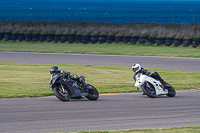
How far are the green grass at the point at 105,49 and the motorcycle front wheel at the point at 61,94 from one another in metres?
19.5

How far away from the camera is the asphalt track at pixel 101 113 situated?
8.79 m

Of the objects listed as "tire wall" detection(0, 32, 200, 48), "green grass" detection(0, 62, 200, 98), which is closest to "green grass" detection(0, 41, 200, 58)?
"tire wall" detection(0, 32, 200, 48)

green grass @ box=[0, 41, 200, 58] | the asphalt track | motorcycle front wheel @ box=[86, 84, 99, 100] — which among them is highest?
green grass @ box=[0, 41, 200, 58]

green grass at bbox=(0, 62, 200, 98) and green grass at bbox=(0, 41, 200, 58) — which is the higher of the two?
green grass at bbox=(0, 41, 200, 58)

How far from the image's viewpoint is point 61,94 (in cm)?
1205

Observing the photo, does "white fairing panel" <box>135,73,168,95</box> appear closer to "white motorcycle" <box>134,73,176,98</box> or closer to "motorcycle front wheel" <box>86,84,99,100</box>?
"white motorcycle" <box>134,73,176,98</box>

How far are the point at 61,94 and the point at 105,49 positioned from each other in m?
23.6

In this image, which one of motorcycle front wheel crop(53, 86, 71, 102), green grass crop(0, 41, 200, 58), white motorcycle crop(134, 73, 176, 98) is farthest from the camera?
green grass crop(0, 41, 200, 58)

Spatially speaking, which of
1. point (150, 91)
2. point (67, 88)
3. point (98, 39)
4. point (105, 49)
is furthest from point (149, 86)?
point (98, 39)

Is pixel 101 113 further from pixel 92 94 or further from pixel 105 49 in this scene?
pixel 105 49

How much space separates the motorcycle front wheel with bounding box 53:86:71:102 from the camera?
11945 millimetres

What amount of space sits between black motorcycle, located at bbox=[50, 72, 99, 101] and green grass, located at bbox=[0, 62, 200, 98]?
1644 millimetres

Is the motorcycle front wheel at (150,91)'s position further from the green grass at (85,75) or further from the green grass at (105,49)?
the green grass at (105,49)

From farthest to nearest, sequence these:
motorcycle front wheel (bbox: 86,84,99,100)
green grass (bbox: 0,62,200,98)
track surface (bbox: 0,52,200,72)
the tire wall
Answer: the tire wall < track surface (bbox: 0,52,200,72) < green grass (bbox: 0,62,200,98) < motorcycle front wheel (bbox: 86,84,99,100)
